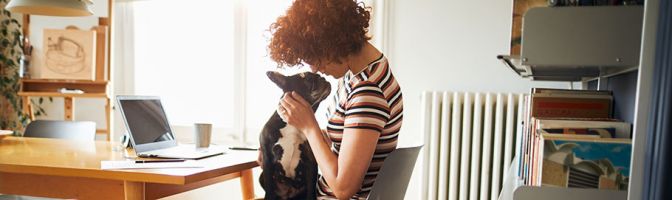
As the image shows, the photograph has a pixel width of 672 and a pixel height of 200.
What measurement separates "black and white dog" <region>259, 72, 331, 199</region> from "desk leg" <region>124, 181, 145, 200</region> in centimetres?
33

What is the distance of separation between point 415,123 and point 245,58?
1.13 meters

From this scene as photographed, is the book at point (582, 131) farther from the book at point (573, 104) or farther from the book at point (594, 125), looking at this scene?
the book at point (573, 104)

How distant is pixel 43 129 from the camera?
8.23 ft

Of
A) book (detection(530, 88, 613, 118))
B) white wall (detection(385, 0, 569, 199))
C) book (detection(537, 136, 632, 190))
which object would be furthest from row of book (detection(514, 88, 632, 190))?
white wall (detection(385, 0, 569, 199))

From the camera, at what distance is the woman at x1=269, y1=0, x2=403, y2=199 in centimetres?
116

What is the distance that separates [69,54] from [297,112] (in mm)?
2458

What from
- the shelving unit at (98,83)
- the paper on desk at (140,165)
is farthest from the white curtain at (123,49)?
the paper on desk at (140,165)

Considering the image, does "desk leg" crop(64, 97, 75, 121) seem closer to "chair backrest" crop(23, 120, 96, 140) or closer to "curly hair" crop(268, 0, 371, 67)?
"chair backrest" crop(23, 120, 96, 140)

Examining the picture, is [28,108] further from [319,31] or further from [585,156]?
[585,156]

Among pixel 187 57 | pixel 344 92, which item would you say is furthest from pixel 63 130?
pixel 344 92

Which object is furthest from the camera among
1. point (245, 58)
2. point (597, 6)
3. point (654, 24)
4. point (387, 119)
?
point (245, 58)

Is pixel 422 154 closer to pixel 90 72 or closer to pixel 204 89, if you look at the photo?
pixel 204 89

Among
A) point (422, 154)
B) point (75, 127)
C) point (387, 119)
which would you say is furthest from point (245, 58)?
point (387, 119)

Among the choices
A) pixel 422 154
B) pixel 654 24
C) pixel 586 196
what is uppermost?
pixel 654 24
